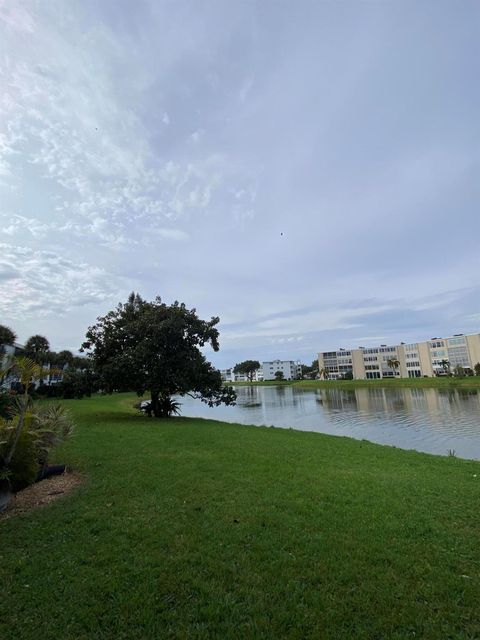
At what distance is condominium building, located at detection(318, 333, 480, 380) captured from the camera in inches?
3568

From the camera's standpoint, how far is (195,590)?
3.43m

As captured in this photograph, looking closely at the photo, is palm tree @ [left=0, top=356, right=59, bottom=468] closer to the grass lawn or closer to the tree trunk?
the grass lawn

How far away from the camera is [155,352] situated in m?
18.2

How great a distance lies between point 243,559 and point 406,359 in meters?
112

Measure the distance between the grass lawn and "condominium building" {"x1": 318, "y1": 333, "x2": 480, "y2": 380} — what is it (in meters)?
93.7

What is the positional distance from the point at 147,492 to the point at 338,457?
5859 mm

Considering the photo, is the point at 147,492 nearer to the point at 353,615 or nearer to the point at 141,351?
the point at 353,615

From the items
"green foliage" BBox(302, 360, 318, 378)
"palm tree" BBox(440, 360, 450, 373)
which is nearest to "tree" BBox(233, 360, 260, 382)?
"green foliage" BBox(302, 360, 318, 378)

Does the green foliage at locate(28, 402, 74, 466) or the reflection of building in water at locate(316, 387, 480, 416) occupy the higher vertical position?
the green foliage at locate(28, 402, 74, 466)

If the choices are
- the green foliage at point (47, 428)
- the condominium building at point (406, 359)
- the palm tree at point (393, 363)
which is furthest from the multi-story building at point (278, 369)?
the green foliage at point (47, 428)

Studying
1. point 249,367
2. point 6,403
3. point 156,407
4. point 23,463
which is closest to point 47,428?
point 23,463

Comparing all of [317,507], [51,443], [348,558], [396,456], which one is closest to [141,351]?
[51,443]

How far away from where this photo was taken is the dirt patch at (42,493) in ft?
18.8

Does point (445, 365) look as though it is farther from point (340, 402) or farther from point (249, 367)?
point (249, 367)
